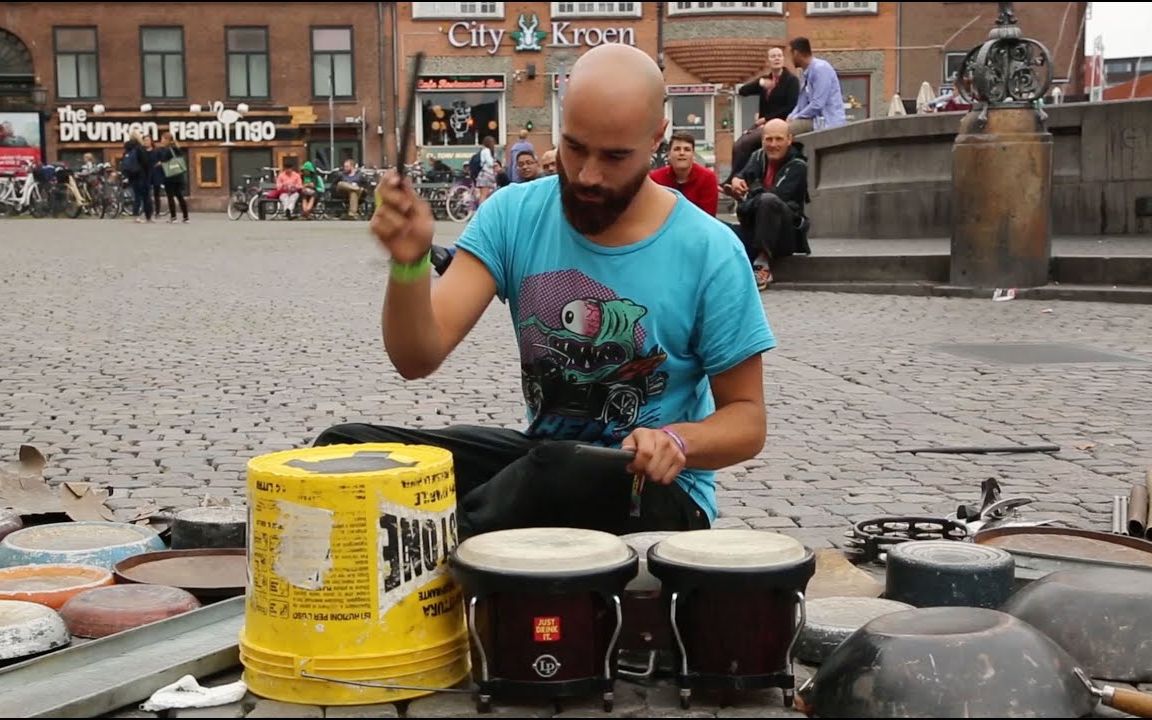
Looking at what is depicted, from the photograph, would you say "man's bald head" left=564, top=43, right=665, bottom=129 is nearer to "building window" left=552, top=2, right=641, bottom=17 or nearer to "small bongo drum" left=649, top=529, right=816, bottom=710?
"small bongo drum" left=649, top=529, right=816, bottom=710

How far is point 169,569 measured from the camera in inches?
156

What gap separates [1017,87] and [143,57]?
37.1 meters

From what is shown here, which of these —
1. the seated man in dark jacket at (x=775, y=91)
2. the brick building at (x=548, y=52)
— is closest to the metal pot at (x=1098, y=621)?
the seated man in dark jacket at (x=775, y=91)

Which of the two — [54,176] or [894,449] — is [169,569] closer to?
[894,449]

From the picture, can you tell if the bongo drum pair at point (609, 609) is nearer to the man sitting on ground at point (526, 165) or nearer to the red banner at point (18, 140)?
the man sitting on ground at point (526, 165)

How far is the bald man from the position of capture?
3.28 metres

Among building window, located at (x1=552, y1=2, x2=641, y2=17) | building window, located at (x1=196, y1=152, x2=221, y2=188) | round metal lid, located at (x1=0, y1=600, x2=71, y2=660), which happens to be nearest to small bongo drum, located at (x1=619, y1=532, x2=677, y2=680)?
round metal lid, located at (x1=0, y1=600, x2=71, y2=660)

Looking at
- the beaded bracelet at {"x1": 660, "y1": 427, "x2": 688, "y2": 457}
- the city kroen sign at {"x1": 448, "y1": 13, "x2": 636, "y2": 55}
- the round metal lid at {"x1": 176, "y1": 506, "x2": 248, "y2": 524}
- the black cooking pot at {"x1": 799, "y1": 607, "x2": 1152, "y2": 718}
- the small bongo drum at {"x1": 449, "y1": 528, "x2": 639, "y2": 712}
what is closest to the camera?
the black cooking pot at {"x1": 799, "y1": 607, "x2": 1152, "y2": 718}

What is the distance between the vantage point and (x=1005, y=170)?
12.2 m

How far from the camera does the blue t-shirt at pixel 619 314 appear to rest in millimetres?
3428

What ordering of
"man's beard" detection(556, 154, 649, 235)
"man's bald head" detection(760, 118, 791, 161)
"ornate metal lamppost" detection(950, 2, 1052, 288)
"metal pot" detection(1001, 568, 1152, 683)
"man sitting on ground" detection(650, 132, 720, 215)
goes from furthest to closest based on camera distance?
"man's bald head" detection(760, 118, 791, 161) → "ornate metal lamppost" detection(950, 2, 1052, 288) → "man sitting on ground" detection(650, 132, 720, 215) → "man's beard" detection(556, 154, 649, 235) → "metal pot" detection(1001, 568, 1152, 683)

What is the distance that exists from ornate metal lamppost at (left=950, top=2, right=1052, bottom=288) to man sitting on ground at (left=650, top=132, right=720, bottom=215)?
213 centimetres

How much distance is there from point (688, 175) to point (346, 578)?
9322 mm

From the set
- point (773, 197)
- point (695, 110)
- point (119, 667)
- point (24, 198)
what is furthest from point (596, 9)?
point (119, 667)
